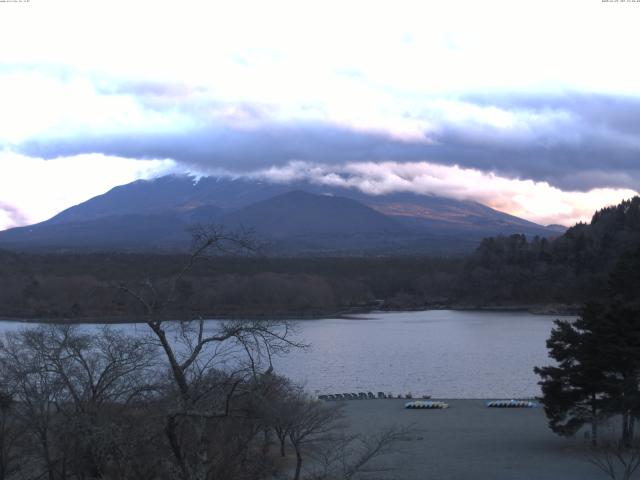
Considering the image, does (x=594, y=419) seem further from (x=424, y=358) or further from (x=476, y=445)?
(x=424, y=358)

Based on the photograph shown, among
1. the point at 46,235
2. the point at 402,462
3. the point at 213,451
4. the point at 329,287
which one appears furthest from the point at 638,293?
the point at 46,235

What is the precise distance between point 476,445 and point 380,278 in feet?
271

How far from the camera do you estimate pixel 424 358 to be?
41062 mm

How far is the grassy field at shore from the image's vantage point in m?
16.9

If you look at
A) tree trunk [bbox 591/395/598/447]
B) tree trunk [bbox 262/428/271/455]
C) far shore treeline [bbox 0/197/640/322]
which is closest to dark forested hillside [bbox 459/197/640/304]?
far shore treeline [bbox 0/197/640/322]

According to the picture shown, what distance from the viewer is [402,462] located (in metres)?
18.0

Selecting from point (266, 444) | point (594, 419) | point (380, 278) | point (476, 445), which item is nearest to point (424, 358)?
point (476, 445)

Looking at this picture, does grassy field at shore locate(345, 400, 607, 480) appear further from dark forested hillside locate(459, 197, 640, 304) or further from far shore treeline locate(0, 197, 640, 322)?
dark forested hillside locate(459, 197, 640, 304)

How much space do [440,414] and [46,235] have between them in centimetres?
17685

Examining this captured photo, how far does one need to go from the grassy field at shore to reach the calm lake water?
15.6ft

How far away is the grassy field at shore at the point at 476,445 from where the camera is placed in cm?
1694

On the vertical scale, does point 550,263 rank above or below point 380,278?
above

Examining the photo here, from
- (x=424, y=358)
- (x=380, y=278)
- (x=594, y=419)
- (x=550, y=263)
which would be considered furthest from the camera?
(x=380, y=278)

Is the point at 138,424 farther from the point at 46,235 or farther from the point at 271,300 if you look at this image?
the point at 46,235
